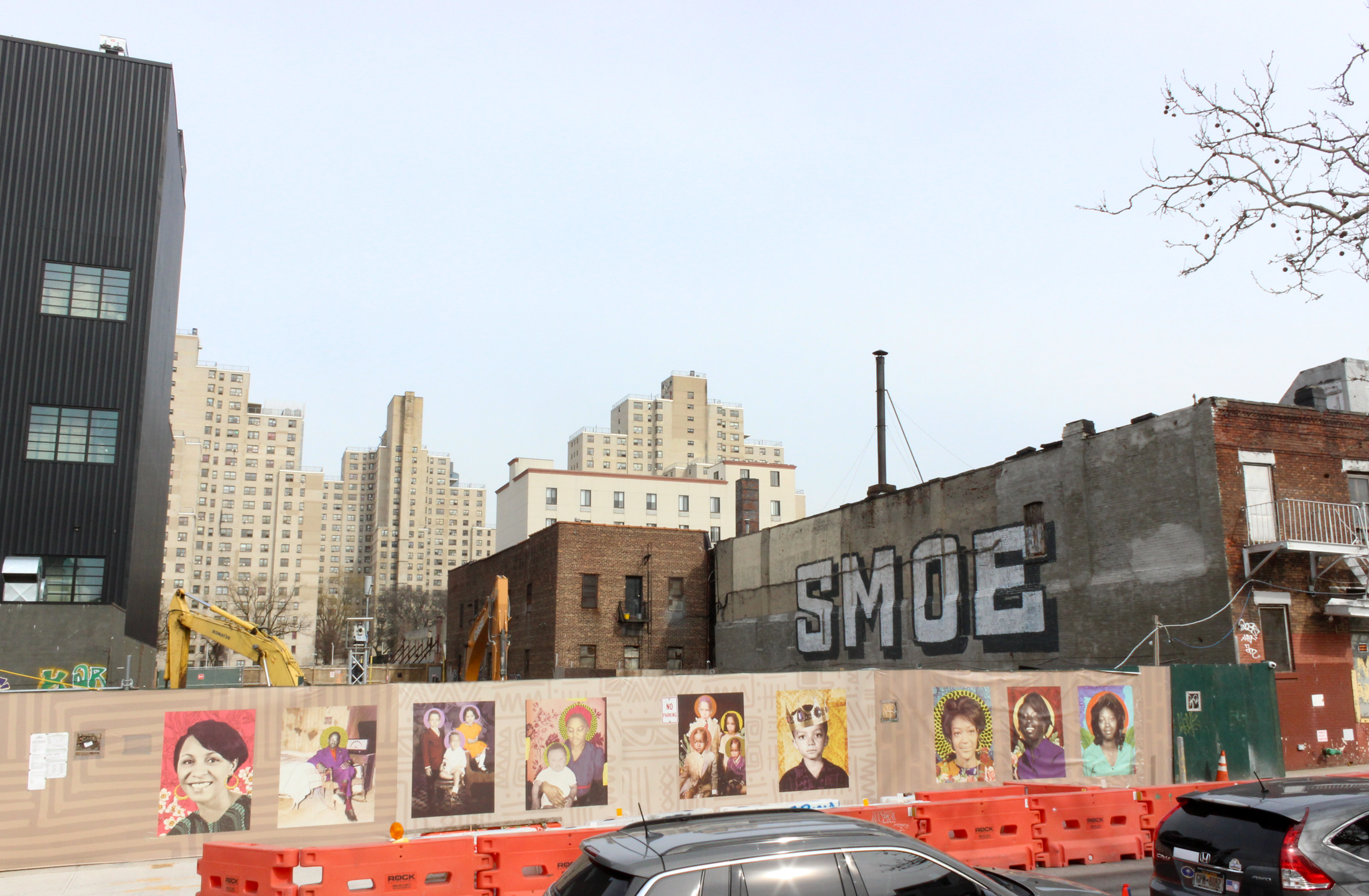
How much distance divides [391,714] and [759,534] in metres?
30.2

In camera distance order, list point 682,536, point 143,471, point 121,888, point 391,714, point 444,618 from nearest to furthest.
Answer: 1. point 121,888
2. point 391,714
3. point 143,471
4. point 682,536
5. point 444,618

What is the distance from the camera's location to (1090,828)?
13.4 metres

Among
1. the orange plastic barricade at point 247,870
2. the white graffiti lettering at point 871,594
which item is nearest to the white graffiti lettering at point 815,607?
the white graffiti lettering at point 871,594

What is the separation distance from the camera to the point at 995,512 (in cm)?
3106

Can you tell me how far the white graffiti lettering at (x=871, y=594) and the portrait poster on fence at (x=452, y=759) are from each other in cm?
2128

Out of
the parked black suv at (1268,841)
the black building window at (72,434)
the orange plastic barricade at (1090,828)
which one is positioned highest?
the black building window at (72,434)

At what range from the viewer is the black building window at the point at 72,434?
30.0 m

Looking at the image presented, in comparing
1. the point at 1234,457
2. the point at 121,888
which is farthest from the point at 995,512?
the point at 121,888

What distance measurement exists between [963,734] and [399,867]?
11.7 meters

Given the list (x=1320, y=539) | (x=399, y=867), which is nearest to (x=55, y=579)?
(x=399, y=867)

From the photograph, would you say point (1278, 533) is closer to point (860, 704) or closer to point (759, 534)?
point (860, 704)

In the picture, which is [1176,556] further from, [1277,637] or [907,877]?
[907,877]

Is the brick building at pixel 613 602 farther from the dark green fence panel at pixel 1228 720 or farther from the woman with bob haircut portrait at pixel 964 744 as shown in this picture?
the dark green fence panel at pixel 1228 720

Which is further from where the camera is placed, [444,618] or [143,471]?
[444,618]
